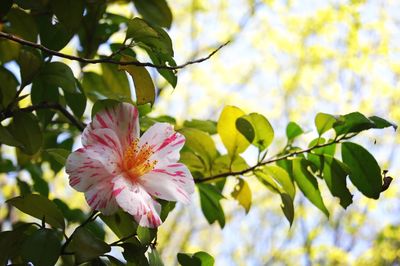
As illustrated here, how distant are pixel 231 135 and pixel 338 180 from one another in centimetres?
15

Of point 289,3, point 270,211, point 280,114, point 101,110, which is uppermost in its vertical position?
point 101,110

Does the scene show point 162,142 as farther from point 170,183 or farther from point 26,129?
point 26,129

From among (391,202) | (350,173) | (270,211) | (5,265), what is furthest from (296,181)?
(270,211)

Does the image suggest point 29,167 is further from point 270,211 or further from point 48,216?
point 270,211

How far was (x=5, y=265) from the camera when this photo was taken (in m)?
0.56

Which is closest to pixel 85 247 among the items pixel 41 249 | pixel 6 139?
pixel 41 249

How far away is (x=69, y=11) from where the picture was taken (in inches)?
25.4

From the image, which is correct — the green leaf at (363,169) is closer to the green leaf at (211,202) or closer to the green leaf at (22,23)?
the green leaf at (211,202)

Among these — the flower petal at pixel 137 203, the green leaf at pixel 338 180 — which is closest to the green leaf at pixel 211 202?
the green leaf at pixel 338 180

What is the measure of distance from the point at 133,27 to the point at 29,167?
0.48 metres

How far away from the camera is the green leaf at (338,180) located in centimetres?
64

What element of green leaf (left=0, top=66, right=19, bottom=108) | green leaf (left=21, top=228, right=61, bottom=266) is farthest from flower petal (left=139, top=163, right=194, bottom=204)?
green leaf (left=0, top=66, right=19, bottom=108)

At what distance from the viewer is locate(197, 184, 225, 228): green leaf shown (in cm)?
75

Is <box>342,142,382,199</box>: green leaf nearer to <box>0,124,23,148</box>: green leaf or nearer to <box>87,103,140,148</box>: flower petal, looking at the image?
<box>87,103,140,148</box>: flower petal
